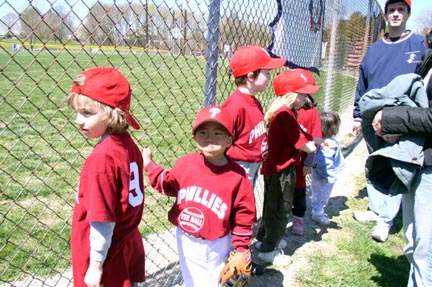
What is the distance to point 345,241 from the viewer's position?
404 centimetres

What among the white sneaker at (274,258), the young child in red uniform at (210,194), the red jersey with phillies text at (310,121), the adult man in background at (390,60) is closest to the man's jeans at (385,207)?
the adult man in background at (390,60)

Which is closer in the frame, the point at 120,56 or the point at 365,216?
the point at 120,56

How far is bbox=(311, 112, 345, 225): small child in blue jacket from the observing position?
422cm

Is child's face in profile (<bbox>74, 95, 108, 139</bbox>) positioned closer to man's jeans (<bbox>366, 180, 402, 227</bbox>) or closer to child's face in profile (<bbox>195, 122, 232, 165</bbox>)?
child's face in profile (<bbox>195, 122, 232, 165</bbox>)

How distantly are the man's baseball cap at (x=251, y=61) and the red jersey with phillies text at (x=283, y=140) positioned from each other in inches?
20.5

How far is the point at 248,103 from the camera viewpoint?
277 centimetres

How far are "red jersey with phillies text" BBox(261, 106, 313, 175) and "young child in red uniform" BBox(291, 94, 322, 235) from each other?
35cm

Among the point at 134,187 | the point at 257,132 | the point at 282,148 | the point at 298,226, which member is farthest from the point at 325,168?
the point at 134,187

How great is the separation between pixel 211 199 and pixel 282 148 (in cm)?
126

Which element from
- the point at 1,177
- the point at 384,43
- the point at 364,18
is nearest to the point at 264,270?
the point at 384,43

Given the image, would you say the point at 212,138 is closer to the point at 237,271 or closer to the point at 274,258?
the point at 237,271

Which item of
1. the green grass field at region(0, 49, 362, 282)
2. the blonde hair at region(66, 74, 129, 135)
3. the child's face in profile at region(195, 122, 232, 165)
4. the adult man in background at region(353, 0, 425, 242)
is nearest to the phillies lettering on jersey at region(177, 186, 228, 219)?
the child's face in profile at region(195, 122, 232, 165)

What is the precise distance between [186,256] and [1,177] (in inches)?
143

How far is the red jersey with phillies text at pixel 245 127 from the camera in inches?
106
